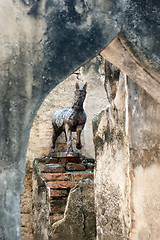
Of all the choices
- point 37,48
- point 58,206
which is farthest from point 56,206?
point 37,48

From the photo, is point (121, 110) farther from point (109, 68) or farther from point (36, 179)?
point (36, 179)

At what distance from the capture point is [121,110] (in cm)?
247

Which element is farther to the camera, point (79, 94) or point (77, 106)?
point (77, 106)

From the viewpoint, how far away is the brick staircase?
4223 millimetres

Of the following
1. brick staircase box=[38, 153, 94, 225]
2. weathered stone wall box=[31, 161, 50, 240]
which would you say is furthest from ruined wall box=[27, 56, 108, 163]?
brick staircase box=[38, 153, 94, 225]

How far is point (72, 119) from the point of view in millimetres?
4977

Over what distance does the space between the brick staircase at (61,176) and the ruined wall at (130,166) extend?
153cm

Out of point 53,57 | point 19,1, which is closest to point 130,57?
point 53,57

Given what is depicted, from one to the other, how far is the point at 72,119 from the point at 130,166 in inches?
107

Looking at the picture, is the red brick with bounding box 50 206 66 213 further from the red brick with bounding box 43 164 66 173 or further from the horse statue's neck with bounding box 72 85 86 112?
the horse statue's neck with bounding box 72 85 86 112

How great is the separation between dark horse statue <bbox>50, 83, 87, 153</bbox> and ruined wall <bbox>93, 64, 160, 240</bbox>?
1.99 m

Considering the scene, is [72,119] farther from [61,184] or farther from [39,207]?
[39,207]

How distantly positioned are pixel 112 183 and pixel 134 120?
58cm

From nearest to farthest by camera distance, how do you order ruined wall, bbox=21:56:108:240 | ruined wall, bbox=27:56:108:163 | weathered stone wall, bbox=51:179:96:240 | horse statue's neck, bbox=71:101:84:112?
1. weathered stone wall, bbox=51:179:96:240
2. horse statue's neck, bbox=71:101:84:112
3. ruined wall, bbox=21:56:108:240
4. ruined wall, bbox=27:56:108:163
